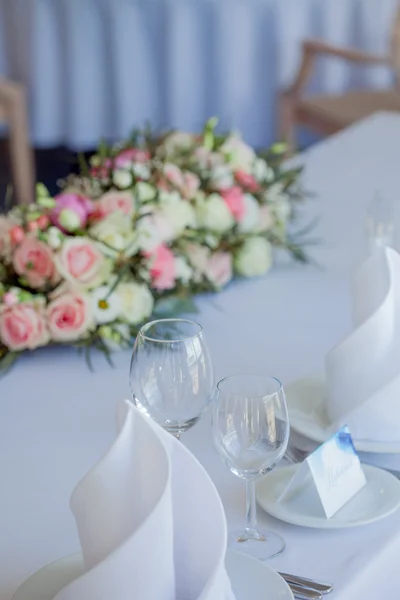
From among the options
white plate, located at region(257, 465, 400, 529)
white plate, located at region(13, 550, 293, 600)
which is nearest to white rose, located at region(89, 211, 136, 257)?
white plate, located at region(257, 465, 400, 529)

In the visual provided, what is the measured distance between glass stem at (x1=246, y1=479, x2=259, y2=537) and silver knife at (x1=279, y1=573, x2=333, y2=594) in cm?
6

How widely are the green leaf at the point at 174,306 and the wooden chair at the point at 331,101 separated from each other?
94.6 inches

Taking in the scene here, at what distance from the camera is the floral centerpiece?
1.38 meters

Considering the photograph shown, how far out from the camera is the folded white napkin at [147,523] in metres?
0.75

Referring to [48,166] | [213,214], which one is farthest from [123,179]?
[48,166]

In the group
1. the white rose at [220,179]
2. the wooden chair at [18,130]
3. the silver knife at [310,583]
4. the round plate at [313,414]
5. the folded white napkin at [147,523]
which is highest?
the folded white napkin at [147,523]

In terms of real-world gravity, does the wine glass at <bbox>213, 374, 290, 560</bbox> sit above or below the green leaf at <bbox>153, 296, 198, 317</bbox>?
above

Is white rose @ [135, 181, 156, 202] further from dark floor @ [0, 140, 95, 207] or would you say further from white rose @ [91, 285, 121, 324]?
dark floor @ [0, 140, 95, 207]

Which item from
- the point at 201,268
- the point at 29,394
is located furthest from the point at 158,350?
the point at 201,268

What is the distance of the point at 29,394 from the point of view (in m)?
1.32

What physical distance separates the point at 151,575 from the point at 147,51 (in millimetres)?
3916

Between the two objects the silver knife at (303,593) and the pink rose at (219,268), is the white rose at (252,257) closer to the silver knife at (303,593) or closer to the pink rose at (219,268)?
the pink rose at (219,268)

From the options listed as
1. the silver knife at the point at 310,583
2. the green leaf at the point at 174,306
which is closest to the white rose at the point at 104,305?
the green leaf at the point at 174,306

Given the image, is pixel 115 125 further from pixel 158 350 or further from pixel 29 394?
pixel 158 350
